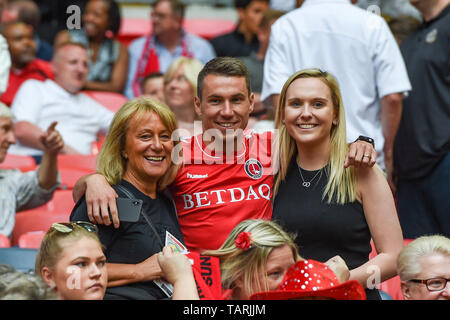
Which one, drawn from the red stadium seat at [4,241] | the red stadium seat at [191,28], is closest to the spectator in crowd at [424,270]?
the red stadium seat at [4,241]

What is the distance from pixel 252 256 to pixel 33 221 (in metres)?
1.86

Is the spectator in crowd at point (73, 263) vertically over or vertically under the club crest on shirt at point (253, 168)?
under

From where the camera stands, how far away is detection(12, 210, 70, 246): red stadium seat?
159 inches

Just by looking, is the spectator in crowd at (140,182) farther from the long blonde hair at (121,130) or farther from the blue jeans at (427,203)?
the blue jeans at (427,203)

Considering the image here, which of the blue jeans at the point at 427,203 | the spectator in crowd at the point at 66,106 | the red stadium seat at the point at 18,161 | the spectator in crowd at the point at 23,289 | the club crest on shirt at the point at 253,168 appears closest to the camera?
the spectator in crowd at the point at 23,289

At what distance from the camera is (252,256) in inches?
104

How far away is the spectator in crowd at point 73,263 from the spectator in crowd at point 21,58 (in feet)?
11.4

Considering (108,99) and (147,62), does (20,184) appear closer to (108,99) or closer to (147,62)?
(108,99)

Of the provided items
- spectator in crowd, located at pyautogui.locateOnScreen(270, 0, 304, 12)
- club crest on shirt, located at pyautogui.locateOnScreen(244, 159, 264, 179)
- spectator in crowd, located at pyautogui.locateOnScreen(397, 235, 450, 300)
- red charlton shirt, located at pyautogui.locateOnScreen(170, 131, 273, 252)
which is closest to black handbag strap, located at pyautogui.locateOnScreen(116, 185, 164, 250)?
red charlton shirt, located at pyautogui.locateOnScreen(170, 131, 273, 252)

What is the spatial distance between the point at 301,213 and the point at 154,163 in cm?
59

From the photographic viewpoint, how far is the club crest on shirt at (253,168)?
310 cm

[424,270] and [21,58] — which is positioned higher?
[21,58]

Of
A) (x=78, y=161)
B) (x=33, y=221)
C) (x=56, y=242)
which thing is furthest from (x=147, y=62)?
(x=56, y=242)

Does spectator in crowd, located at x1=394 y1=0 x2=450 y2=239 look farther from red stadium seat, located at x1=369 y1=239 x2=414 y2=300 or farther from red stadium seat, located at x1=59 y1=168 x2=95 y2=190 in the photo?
red stadium seat, located at x1=59 y1=168 x2=95 y2=190
